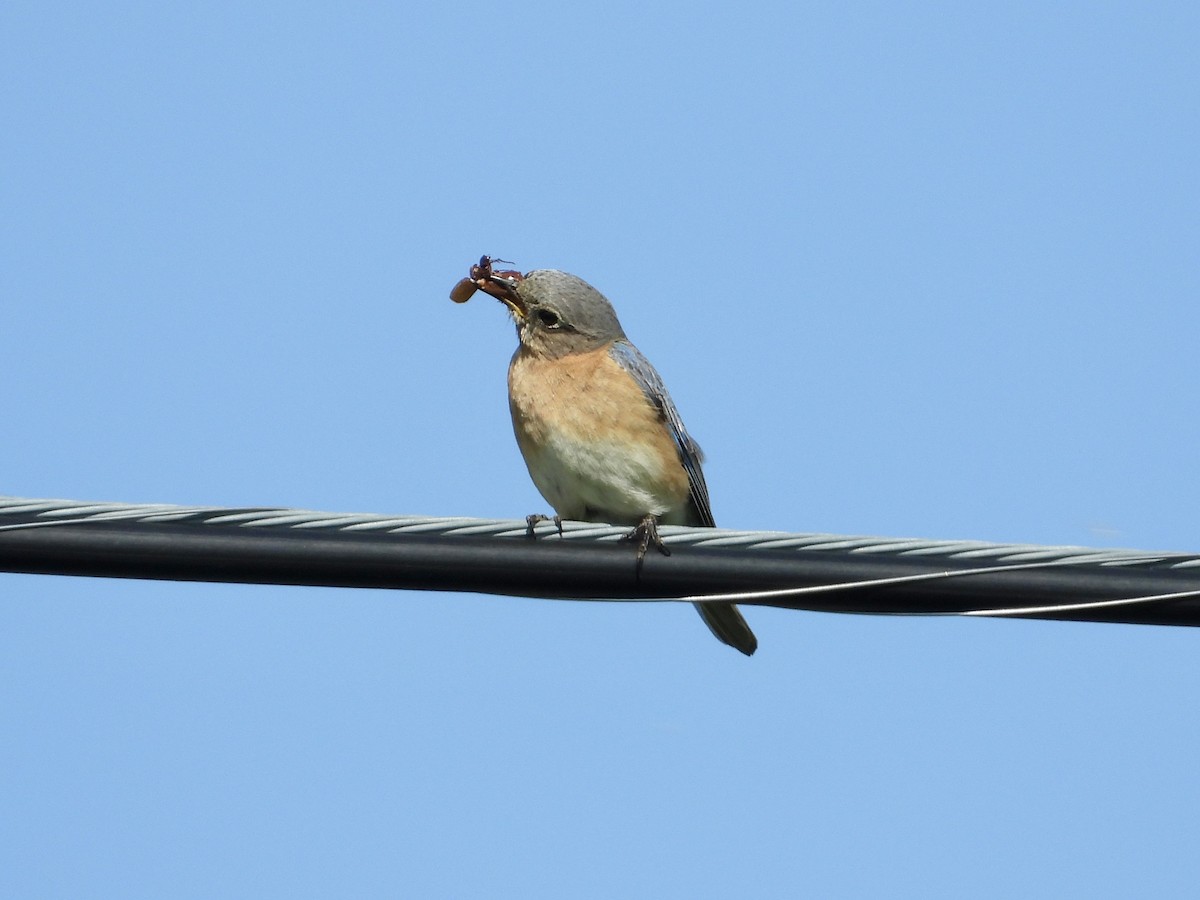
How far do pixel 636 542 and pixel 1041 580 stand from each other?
4.55 ft

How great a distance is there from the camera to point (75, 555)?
209 inches

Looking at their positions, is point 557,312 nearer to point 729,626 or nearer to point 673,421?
point 673,421

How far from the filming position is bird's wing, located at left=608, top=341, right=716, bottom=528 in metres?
8.54

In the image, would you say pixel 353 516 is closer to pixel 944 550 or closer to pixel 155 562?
pixel 155 562

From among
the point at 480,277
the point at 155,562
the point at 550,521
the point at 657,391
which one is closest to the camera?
the point at 155,562

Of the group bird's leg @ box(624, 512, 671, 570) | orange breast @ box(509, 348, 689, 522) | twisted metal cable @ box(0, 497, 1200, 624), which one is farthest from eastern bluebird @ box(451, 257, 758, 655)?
twisted metal cable @ box(0, 497, 1200, 624)

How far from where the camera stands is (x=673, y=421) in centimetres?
862

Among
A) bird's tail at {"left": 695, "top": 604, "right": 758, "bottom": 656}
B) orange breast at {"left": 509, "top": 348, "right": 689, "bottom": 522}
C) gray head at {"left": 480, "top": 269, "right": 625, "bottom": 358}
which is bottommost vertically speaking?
bird's tail at {"left": 695, "top": 604, "right": 758, "bottom": 656}

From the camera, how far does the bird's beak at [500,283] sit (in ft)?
29.8

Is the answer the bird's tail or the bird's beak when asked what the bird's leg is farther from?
the bird's beak

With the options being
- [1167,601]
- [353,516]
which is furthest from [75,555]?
[1167,601]

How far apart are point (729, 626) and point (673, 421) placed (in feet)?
3.72

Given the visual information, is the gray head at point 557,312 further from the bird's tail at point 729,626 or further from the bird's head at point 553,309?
the bird's tail at point 729,626

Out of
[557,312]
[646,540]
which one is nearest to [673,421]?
[557,312]
